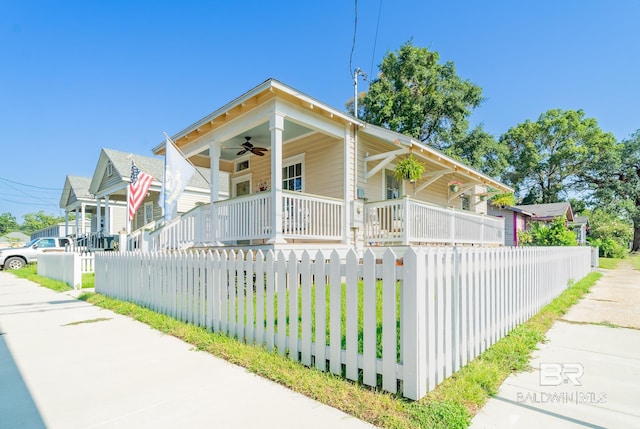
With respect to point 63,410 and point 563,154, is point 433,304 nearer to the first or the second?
point 63,410

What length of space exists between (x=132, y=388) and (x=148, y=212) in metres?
18.3

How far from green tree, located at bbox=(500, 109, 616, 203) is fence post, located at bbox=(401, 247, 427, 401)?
38.9 meters

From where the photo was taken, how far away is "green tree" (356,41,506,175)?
2239cm

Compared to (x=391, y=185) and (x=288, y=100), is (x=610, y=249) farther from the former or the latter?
(x=288, y=100)

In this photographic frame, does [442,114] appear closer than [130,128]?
Yes

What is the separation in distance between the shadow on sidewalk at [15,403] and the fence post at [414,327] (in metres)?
2.57

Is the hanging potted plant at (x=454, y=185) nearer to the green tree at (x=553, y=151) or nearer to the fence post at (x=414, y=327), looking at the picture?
the fence post at (x=414, y=327)

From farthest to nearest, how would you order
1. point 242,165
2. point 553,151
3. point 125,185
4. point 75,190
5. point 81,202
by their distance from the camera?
point 553,151, point 75,190, point 81,202, point 125,185, point 242,165

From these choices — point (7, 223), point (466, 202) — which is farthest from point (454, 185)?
point (7, 223)

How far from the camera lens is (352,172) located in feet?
28.4

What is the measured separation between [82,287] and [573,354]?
1097cm

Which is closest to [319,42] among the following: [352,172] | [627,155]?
[352,172]

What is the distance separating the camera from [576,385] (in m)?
2.72

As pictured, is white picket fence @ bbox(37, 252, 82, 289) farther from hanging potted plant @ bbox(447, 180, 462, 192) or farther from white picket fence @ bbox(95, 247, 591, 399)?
hanging potted plant @ bbox(447, 180, 462, 192)
